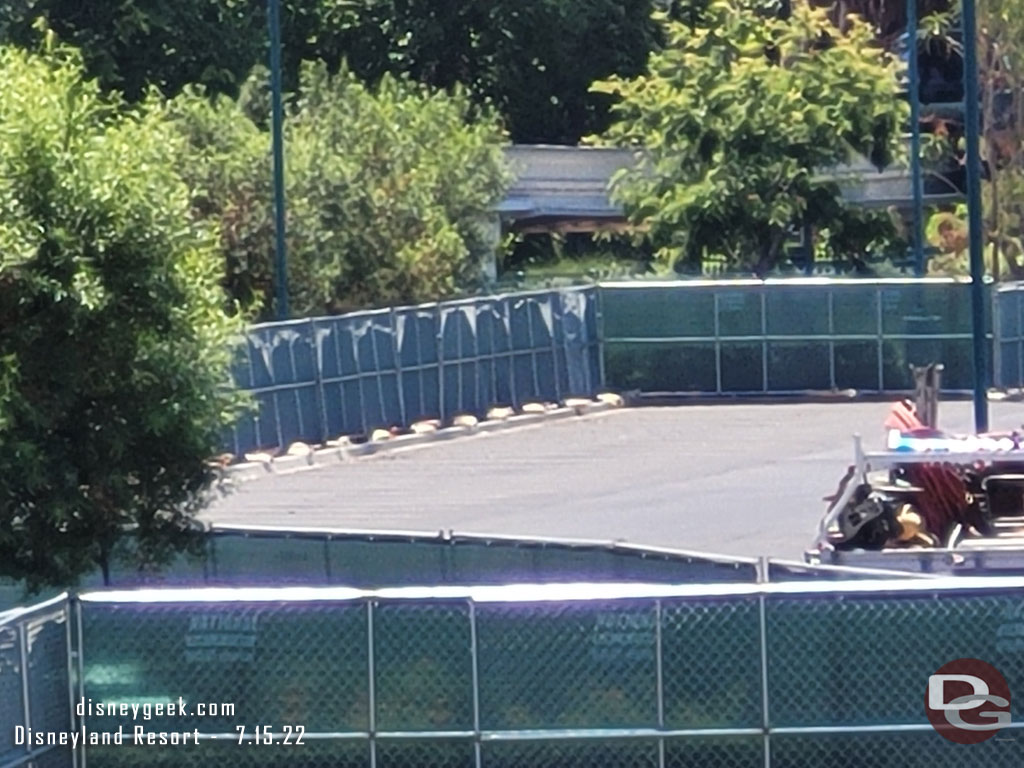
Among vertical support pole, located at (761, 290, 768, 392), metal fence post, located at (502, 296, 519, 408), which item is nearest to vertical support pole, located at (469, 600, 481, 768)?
metal fence post, located at (502, 296, 519, 408)

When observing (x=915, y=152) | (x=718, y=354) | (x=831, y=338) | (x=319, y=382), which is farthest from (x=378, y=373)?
(x=915, y=152)

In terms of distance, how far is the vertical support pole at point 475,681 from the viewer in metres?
10.2

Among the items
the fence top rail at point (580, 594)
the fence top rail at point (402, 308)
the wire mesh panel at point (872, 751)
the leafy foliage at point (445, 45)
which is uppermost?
the leafy foliage at point (445, 45)

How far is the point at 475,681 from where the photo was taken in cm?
1024

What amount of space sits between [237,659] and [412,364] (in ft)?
77.4

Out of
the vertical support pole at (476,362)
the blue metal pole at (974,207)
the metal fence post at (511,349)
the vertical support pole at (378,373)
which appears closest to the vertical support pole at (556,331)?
the metal fence post at (511,349)

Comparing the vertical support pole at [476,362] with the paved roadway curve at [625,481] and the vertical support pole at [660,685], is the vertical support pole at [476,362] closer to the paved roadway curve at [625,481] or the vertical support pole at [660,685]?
the paved roadway curve at [625,481]

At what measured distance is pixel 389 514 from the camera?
26328 millimetres

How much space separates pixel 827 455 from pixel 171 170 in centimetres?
1705

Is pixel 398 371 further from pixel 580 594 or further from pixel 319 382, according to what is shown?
pixel 580 594

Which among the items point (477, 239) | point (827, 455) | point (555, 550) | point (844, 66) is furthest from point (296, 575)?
point (844, 66)

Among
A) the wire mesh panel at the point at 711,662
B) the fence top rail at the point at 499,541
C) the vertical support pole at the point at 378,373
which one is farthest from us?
the vertical support pole at the point at 378,373

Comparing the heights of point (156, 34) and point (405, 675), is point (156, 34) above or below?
above

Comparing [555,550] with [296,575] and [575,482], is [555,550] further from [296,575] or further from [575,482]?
[575,482]
